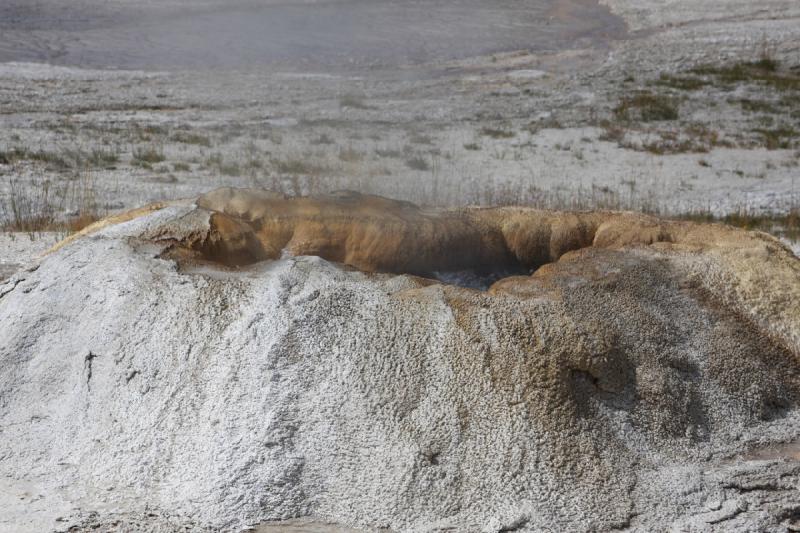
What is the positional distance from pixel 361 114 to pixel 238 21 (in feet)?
27.8

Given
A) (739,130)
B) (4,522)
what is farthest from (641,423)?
(739,130)

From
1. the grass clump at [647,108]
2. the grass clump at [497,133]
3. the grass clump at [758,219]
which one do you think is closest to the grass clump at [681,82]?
the grass clump at [647,108]

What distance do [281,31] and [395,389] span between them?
50.1ft

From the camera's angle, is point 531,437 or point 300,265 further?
point 300,265

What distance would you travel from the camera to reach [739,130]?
9.03 m

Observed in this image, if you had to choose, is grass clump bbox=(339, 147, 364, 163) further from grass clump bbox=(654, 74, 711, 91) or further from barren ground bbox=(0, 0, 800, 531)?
grass clump bbox=(654, 74, 711, 91)

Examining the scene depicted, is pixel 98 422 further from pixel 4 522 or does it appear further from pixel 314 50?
pixel 314 50

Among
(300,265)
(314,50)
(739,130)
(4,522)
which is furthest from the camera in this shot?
(314,50)

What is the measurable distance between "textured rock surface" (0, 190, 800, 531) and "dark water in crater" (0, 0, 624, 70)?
11.4 metres

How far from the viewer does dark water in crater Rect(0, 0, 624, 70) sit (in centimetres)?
1412

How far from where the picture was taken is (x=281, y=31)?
54.2ft

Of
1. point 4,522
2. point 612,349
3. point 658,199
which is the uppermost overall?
point 612,349

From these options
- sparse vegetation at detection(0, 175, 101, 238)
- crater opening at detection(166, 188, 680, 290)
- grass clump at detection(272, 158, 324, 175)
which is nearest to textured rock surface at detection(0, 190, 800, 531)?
crater opening at detection(166, 188, 680, 290)

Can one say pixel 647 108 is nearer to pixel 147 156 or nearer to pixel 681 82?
pixel 681 82
